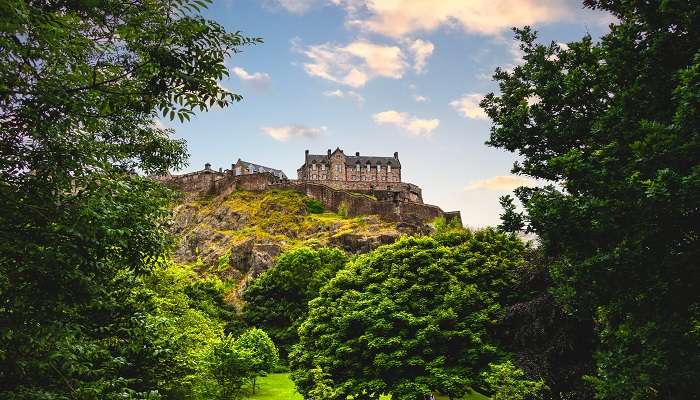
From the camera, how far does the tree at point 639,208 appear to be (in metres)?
9.50

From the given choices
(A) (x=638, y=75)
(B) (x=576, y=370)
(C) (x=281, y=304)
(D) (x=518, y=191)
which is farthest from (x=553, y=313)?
(C) (x=281, y=304)

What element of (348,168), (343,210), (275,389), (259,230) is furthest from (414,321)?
(348,168)

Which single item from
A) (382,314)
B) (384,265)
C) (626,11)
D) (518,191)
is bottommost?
(382,314)

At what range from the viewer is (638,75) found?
1191cm

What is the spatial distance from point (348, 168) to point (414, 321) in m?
96.5

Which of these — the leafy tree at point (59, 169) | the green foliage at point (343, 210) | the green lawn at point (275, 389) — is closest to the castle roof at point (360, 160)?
the green foliage at point (343, 210)

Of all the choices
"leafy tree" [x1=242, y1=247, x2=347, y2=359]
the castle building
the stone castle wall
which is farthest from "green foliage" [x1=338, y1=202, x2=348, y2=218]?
the castle building

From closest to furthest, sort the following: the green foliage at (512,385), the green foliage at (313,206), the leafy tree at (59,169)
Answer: the leafy tree at (59,169) < the green foliage at (512,385) < the green foliage at (313,206)

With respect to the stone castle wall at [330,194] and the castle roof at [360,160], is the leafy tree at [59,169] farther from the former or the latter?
the castle roof at [360,160]

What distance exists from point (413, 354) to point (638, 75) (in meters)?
16.5

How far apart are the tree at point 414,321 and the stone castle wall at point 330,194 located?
45207mm

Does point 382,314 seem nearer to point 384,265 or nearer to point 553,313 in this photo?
point 384,265

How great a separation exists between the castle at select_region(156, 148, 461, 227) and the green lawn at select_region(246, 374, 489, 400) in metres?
25.4

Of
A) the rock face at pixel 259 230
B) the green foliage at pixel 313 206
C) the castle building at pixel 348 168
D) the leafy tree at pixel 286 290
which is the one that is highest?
the castle building at pixel 348 168
